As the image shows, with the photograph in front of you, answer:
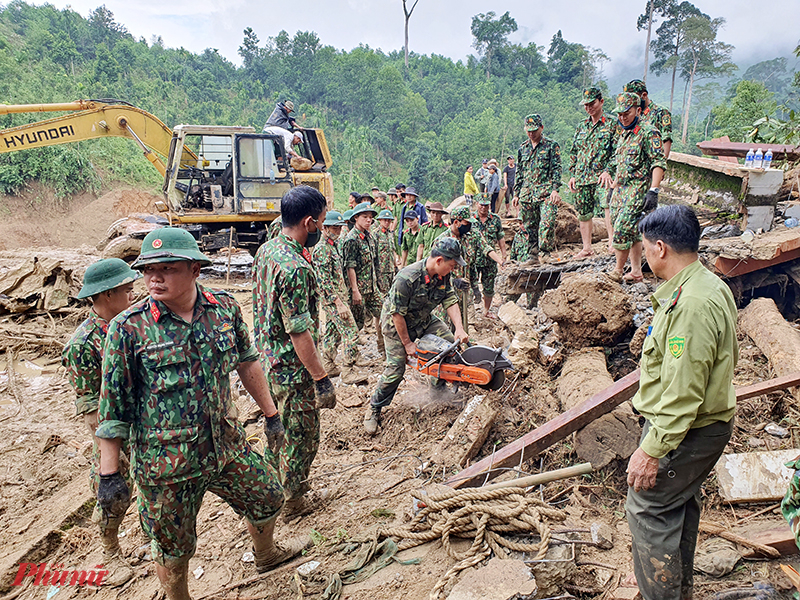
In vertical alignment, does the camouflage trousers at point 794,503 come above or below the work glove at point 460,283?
below

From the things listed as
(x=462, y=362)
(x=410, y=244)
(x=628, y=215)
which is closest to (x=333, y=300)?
(x=462, y=362)

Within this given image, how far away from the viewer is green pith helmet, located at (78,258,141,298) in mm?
2912

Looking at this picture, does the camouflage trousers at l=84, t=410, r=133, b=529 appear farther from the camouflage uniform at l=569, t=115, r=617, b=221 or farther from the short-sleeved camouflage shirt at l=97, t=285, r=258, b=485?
the camouflage uniform at l=569, t=115, r=617, b=221

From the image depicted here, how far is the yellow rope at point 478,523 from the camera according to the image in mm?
2375

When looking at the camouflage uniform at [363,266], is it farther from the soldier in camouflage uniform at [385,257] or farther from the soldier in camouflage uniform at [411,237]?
the soldier in camouflage uniform at [411,237]

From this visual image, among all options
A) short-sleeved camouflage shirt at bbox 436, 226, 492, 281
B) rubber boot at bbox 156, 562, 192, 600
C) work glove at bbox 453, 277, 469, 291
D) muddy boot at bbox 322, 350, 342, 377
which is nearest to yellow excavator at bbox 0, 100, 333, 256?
short-sleeved camouflage shirt at bbox 436, 226, 492, 281

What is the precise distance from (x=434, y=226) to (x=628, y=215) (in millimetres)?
2976

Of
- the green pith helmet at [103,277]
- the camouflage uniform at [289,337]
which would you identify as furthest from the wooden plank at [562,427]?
the green pith helmet at [103,277]

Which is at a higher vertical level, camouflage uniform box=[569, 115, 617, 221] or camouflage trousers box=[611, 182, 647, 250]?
camouflage uniform box=[569, 115, 617, 221]

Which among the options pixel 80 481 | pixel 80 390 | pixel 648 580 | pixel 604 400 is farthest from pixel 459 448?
pixel 80 481

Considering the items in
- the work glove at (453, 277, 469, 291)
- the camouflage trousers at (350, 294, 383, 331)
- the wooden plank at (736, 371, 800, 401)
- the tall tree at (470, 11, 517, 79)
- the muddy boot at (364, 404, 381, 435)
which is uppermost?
the tall tree at (470, 11, 517, 79)

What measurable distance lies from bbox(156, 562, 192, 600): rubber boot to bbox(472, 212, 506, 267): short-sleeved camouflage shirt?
5.51 m

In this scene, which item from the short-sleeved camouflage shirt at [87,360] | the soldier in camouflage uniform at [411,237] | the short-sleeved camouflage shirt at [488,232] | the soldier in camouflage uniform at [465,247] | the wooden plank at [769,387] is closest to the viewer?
the short-sleeved camouflage shirt at [87,360]

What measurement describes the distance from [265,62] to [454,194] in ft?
79.2
